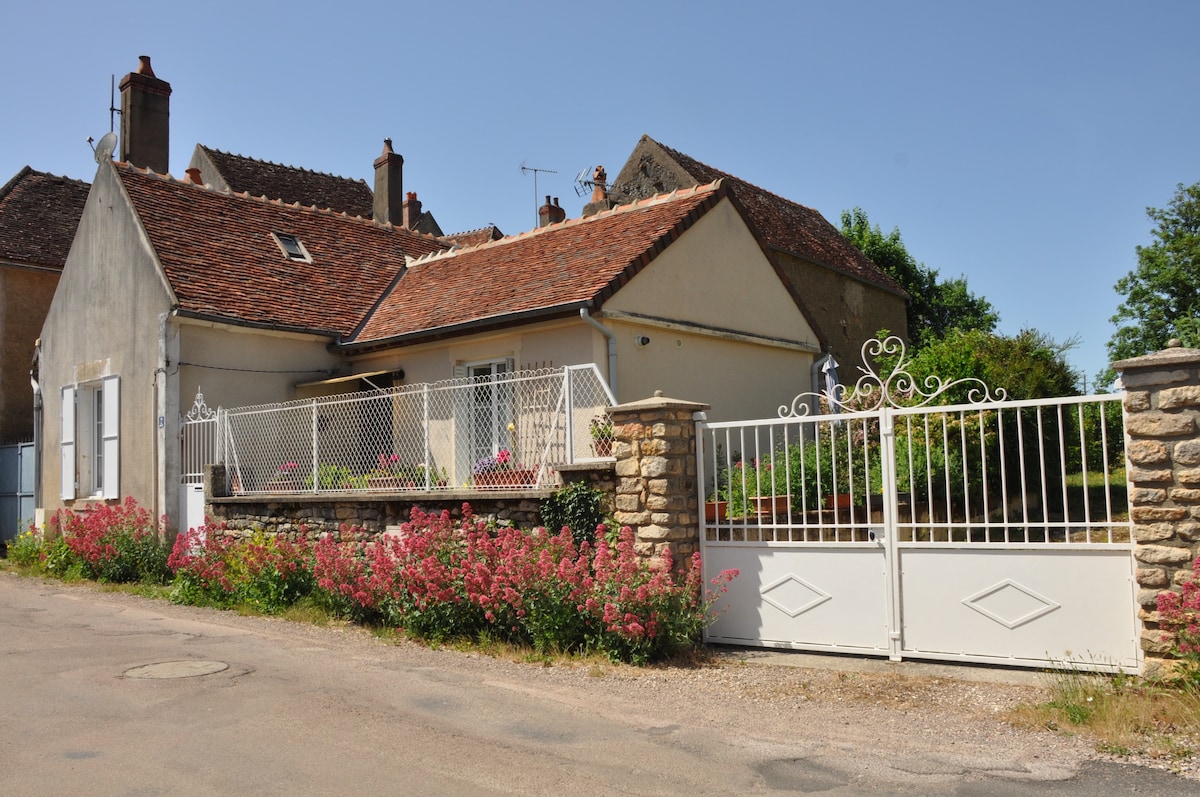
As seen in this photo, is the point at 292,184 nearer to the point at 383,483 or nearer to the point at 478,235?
the point at 478,235

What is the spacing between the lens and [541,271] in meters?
13.5

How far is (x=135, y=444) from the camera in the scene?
1410 centimetres

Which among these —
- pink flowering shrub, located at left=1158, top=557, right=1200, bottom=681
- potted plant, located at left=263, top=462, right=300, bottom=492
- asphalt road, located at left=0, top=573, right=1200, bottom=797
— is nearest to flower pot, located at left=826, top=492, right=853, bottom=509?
asphalt road, located at left=0, top=573, right=1200, bottom=797

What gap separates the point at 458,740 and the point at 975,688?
138 inches

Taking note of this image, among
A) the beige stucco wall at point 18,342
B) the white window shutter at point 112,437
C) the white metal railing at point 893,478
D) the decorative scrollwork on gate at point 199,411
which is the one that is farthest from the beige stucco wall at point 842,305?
the beige stucco wall at point 18,342

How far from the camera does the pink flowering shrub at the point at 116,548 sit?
43.4 ft

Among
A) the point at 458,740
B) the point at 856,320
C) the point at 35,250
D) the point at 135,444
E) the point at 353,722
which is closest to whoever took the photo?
the point at 458,740

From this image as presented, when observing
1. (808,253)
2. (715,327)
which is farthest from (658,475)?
(808,253)

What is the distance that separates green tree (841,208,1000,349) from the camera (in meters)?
28.6

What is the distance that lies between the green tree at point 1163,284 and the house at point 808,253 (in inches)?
572

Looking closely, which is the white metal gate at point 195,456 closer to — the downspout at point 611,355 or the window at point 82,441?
the window at point 82,441

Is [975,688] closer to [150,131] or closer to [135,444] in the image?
[135,444]

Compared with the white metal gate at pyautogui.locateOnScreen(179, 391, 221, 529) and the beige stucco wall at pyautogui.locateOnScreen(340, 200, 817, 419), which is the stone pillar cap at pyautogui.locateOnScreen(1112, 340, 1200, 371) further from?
the white metal gate at pyautogui.locateOnScreen(179, 391, 221, 529)

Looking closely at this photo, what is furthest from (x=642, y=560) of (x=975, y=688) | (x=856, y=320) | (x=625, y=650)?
(x=856, y=320)
